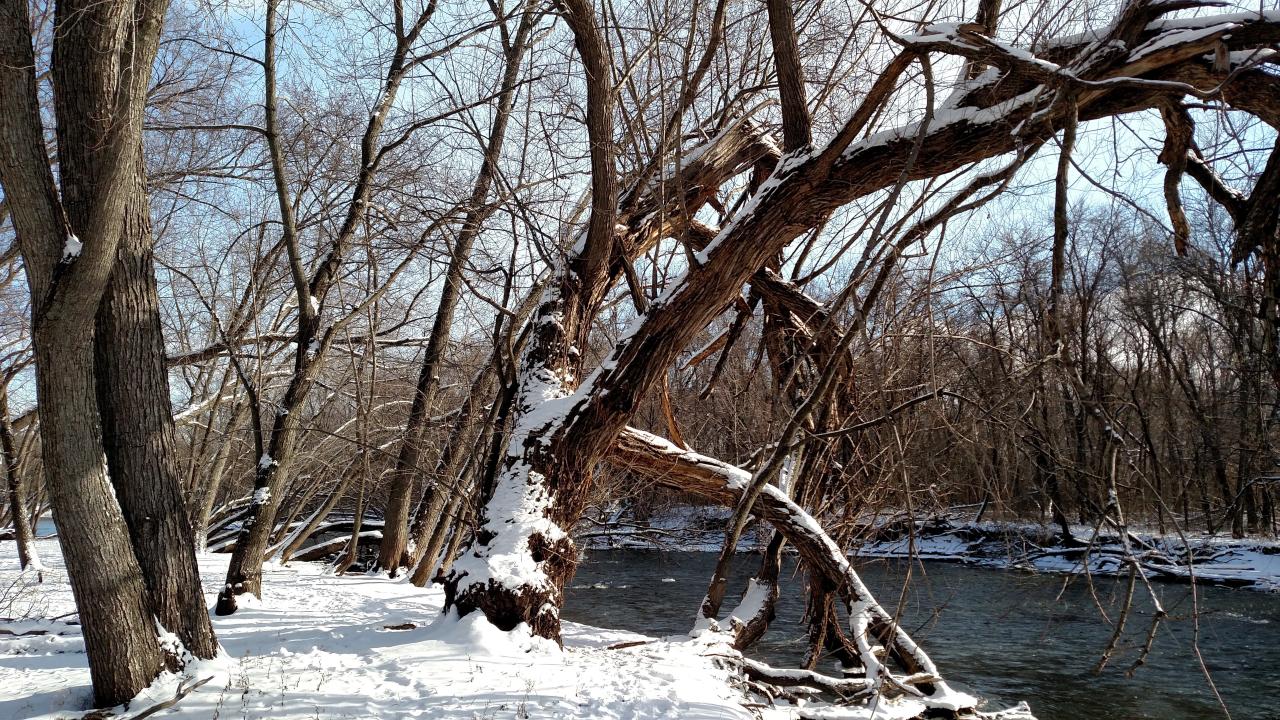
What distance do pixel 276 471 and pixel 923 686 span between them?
248 inches

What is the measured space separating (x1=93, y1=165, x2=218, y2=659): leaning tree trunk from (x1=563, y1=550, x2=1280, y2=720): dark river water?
389cm

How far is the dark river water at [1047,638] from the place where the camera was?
27.2 feet

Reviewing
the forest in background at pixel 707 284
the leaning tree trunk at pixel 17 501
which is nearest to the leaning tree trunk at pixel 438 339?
the forest in background at pixel 707 284

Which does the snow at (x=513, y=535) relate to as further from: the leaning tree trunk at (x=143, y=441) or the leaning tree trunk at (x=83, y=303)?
the leaning tree trunk at (x=83, y=303)

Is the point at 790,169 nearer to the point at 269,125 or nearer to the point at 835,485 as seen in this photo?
the point at 835,485

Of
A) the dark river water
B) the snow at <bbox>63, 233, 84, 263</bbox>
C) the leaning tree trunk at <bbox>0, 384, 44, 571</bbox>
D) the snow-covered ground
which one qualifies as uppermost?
the snow at <bbox>63, 233, 84, 263</bbox>

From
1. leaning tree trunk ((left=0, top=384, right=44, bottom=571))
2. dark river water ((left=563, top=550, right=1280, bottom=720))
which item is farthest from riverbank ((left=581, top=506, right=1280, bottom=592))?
leaning tree trunk ((left=0, top=384, right=44, bottom=571))

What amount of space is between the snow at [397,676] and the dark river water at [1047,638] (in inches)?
36.3

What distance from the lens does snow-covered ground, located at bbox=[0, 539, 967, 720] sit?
4.17m

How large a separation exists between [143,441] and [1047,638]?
1196cm

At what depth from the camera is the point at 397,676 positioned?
4684 mm

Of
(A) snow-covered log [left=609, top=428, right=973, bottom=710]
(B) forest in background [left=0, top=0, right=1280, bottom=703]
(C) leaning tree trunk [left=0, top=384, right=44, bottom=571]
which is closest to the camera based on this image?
(B) forest in background [left=0, top=0, right=1280, bottom=703]

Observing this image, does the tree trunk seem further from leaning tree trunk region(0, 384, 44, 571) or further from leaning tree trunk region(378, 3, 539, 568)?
leaning tree trunk region(0, 384, 44, 571)

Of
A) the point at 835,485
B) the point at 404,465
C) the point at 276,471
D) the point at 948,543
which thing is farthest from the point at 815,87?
the point at 948,543
